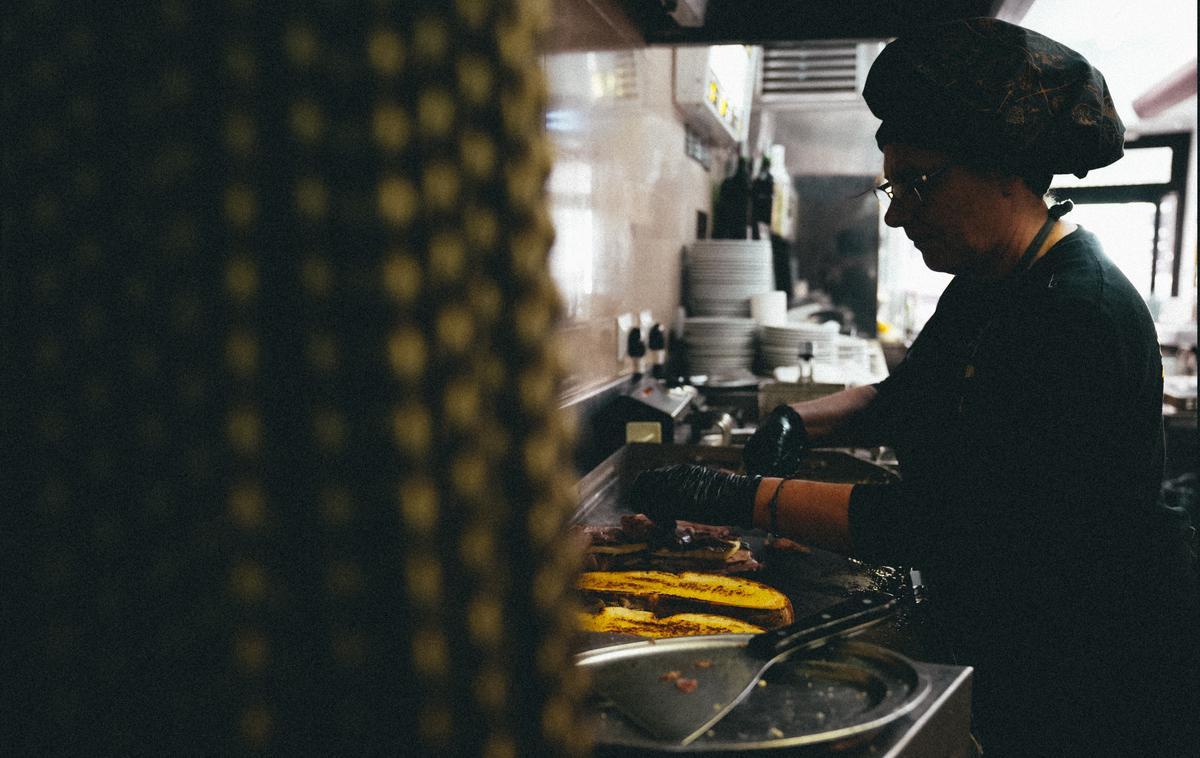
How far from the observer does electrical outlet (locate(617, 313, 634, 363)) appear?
110 inches

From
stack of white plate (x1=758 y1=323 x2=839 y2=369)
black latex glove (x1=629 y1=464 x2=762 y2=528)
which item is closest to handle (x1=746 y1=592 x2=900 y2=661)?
black latex glove (x1=629 y1=464 x2=762 y2=528)

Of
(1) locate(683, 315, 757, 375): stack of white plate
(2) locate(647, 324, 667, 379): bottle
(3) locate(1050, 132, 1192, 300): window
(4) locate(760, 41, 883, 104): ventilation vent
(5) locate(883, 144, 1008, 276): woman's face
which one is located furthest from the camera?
(3) locate(1050, 132, 1192, 300): window

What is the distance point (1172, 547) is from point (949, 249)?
27.2 inches

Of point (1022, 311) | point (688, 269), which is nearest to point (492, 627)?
point (1022, 311)

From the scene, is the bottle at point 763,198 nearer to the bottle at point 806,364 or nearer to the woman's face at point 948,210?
the bottle at point 806,364

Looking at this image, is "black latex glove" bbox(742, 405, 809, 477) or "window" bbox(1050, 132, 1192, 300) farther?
"window" bbox(1050, 132, 1192, 300)

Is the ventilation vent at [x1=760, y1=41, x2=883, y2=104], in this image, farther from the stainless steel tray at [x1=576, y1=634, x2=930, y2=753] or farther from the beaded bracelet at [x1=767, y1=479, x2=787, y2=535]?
the stainless steel tray at [x1=576, y1=634, x2=930, y2=753]

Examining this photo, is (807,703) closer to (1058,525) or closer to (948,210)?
(1058,525)

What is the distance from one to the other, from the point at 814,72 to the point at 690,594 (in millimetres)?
4910

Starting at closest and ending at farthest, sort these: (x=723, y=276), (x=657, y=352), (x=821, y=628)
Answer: (x=821, y=628) < (x=657, y=352) < (x=723, y=276)

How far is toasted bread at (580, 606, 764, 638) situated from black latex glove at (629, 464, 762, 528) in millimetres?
233

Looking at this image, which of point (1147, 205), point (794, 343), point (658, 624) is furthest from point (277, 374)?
point (1147, 205)

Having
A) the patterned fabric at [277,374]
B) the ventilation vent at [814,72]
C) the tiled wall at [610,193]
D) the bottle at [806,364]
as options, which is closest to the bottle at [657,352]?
the tiled wall at [610,193]

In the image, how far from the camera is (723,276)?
159 inches
